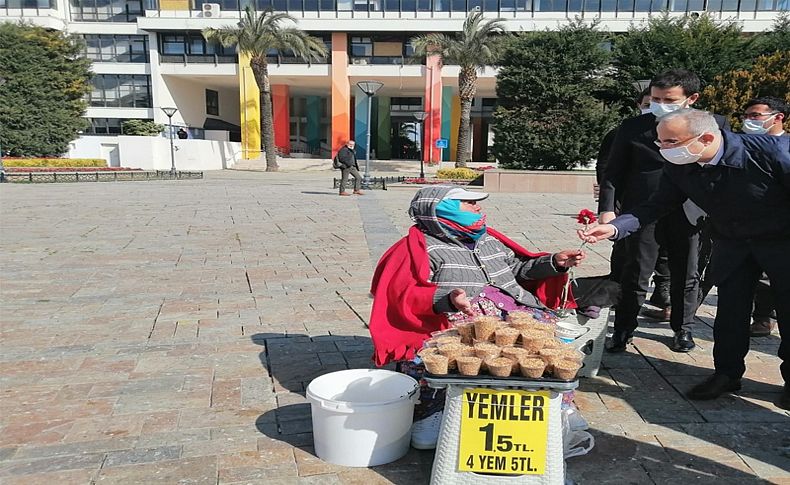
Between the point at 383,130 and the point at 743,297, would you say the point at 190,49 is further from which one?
the point at 743,297

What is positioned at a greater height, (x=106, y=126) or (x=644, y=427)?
(x=106, y=126)

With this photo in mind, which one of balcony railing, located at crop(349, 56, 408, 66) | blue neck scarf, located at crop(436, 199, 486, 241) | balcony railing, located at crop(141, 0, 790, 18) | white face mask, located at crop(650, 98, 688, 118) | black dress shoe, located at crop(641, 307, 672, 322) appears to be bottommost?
black dress shoe, located at crop(641, 307, 672, 322)

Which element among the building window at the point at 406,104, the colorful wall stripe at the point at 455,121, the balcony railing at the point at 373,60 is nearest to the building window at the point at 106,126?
the balcony railing at the point at 373,60

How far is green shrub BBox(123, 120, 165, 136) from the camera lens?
35312mm

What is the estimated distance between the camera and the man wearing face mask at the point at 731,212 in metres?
2.69

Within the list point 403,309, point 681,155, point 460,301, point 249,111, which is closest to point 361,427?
point 403,309

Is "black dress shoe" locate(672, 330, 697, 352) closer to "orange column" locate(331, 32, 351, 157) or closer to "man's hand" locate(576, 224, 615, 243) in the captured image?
"man's hand" locate(576, 224, 615, 243)

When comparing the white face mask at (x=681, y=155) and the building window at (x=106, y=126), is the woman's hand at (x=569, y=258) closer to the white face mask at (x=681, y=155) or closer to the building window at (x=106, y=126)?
the white face mask at (x=681, y=155)

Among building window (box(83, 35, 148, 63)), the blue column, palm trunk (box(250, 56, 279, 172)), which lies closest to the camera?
palm trunk (box(250, 56, 279, 172))

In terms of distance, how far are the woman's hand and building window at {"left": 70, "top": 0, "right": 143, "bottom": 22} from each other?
43.0m

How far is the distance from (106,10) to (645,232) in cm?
4410

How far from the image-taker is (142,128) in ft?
116

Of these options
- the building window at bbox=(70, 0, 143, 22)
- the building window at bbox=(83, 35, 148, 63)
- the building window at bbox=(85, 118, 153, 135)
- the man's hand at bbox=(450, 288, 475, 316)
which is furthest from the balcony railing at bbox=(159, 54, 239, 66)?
the man's hand at bbox=(450, 288, 475, 316)

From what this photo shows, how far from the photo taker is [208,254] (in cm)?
761
